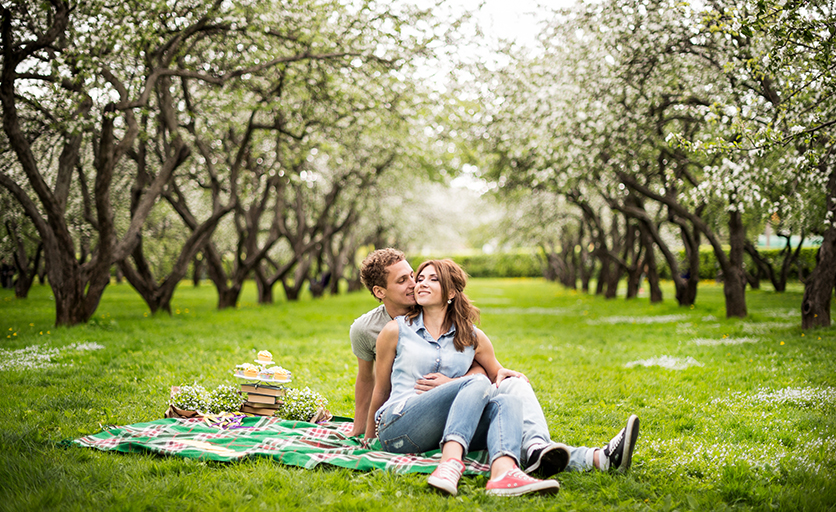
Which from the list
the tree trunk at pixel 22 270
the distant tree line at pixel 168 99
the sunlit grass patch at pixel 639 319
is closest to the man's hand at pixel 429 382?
the distant tree line at pixel 168 99

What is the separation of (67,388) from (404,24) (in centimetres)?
798

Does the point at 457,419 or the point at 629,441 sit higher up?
the point at 457,419

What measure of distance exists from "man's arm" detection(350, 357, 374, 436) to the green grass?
63cm

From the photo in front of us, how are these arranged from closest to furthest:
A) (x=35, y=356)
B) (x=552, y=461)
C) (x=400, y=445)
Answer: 1. (x=552, y=461)
2. (x=400, y=445)
3. (x=35, y=356)

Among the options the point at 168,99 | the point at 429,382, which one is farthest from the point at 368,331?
the point at 168,99

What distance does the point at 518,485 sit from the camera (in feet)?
11.3

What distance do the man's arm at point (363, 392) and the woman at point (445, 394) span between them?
0.85 ft

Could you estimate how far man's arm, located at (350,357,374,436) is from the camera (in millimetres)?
4562

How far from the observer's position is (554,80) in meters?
12.1

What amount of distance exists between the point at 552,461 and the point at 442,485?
2.62 ft

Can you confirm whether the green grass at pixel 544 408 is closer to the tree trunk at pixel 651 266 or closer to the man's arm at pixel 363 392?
the man's arm at pixel 363 392

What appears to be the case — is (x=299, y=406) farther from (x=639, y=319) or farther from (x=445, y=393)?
(x=639, y=319)

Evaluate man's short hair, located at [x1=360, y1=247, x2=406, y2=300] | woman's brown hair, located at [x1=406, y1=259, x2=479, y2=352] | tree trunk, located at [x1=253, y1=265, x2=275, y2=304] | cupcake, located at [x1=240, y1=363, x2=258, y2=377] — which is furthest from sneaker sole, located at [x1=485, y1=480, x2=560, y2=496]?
tree trunk, located at [x1=253, y1=265, x2=275, y2=304]

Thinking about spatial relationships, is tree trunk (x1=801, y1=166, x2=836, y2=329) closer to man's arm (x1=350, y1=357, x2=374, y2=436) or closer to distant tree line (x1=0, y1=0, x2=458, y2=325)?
distant tree line (x1=0, y1=0, x2=458, y2=325)
